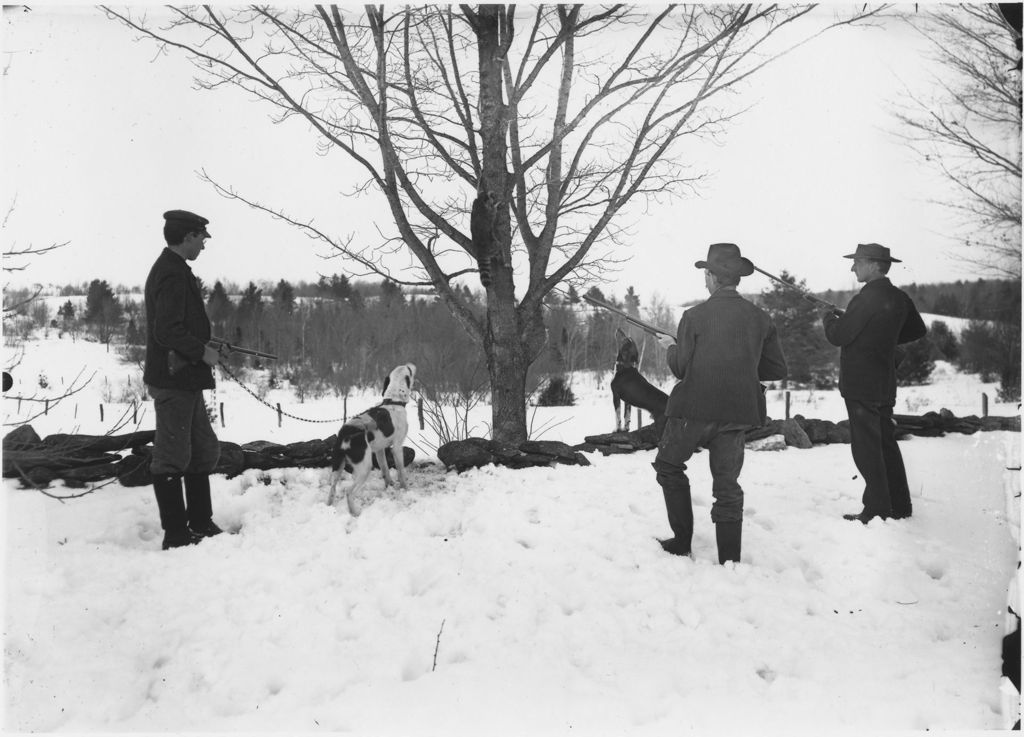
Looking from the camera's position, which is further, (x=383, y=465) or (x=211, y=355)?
(x=383, y=465)

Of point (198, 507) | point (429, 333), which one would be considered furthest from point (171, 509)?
point (429, 333)

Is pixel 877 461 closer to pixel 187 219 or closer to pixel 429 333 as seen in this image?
pixel 187 219

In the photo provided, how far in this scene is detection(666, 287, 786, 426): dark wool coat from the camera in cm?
366

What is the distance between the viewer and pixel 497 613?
3.21m

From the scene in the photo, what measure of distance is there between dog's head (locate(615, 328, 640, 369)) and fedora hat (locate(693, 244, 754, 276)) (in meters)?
0.95

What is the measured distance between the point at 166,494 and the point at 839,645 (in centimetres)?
398

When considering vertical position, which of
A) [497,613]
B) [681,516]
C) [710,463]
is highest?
[710,463]

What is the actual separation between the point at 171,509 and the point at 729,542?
11.7 ft

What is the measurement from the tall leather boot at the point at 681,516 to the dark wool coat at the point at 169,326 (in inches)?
126

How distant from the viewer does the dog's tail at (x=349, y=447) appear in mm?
4539

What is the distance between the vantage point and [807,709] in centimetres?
246

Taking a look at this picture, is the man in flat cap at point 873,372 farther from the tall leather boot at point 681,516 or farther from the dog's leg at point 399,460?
the dog's leg at point 399,460

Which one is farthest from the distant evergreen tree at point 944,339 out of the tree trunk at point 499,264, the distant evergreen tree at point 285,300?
the distant evergreen tree at point 285,300

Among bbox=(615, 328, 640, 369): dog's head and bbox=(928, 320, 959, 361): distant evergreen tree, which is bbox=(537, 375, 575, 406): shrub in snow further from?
bbox=(615, 328, 640, 369): dog's head
